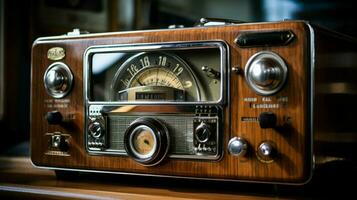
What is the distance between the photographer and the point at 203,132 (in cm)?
78

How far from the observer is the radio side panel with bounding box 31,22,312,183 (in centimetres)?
72

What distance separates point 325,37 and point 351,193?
219 mm

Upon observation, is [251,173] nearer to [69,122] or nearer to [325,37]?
[325,37]

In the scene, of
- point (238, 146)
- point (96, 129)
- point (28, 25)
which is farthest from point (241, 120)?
point (28, 25)

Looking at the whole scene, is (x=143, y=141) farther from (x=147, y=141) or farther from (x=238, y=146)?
(x=238, y=146)

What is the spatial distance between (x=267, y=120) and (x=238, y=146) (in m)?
0.06

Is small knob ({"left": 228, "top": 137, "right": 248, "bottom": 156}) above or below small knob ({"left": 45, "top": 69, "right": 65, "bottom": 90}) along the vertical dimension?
below

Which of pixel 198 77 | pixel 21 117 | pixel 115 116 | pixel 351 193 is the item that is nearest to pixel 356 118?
pixel 351 193

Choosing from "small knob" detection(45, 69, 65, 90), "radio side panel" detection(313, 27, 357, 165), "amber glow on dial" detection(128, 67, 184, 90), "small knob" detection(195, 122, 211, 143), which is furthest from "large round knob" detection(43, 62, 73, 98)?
"radio side panel" detection(313, 27, 357, 165)

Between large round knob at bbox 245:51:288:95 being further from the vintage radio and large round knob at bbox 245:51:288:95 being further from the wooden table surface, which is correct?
the wooden table surface

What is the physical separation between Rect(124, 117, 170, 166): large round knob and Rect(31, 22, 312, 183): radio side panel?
0.05 ft

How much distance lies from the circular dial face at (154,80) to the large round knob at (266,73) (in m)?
0.11

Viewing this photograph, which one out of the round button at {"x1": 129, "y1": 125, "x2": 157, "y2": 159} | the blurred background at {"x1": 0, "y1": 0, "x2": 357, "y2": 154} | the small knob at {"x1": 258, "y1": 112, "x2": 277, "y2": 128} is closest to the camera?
the small knob at {"x1": 258, "y1": 112, "x2": 277, "y2": 128}

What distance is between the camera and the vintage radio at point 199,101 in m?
0.72
